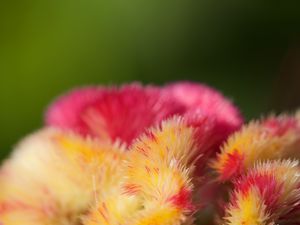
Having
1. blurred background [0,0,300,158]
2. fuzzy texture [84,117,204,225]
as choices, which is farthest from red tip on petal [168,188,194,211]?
blurred background [0,0,300,158]

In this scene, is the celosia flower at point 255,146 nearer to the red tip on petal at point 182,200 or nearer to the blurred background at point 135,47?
the red tip on petal at point 182,200

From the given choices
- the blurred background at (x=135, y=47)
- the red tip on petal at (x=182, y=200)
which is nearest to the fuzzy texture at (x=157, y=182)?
the red tip on petal at (x=182, y=200)

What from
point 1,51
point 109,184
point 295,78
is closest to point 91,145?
point 109,184

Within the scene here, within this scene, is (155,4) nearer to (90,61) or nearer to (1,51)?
(90,61)

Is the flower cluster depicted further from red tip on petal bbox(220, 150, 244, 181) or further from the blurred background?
the blurred background

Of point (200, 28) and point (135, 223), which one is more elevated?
point (200, 28)

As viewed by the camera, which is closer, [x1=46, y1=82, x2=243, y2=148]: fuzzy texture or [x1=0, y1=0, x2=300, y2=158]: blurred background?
[x1=46, y1=82, x2=243, y2=148]: fuzzy texture

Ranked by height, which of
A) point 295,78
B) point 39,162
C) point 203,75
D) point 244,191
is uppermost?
point 203,75

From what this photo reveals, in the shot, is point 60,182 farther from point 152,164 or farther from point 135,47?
point 135,47
